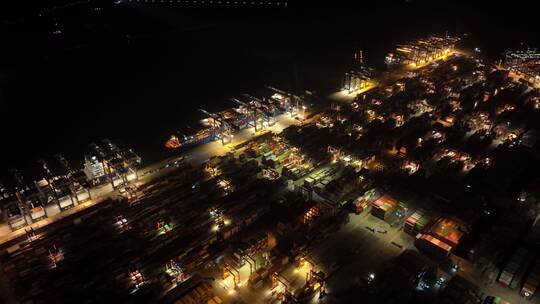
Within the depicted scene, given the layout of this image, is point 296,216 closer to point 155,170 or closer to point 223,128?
point 155,170

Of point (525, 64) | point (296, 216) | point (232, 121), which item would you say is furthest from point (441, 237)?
point (525, 64)

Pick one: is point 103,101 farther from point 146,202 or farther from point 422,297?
point 422,297

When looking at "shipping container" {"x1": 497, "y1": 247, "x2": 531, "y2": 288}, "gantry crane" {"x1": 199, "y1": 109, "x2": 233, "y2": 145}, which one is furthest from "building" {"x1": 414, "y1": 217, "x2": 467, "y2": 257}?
"gantry crane" {"x1": 199, "y1": 109, "x2": 233, "y2": 145}

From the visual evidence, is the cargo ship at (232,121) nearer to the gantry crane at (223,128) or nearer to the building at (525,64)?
the gantry crane at (223,128)

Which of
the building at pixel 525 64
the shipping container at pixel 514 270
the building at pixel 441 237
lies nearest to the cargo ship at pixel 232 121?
the building at pixel 441 237

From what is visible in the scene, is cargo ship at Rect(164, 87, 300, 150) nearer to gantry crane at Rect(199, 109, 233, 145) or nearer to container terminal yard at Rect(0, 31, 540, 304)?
gantry crane at Rect(199, 109, 233, 145)
